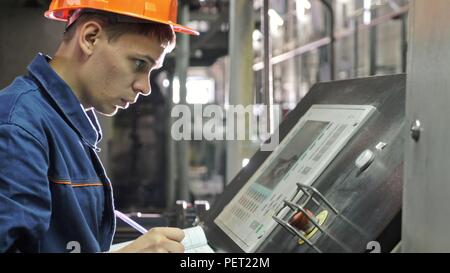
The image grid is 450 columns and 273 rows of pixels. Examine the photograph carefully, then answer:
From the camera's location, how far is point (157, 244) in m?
1.21

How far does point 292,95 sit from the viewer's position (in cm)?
1026

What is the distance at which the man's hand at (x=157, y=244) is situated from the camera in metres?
1.21

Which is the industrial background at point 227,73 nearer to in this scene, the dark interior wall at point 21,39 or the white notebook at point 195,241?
the dark interior wall at point 21,39

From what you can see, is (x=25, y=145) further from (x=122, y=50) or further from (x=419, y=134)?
(x=419, y=134)

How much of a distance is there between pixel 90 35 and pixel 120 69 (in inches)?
3.7

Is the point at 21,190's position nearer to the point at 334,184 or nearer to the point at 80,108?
A: the point at 80,108

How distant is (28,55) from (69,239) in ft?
5.07

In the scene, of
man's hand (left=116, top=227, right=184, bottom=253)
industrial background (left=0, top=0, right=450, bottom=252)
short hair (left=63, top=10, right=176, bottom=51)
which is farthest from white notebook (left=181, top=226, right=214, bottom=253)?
short hair (left=63, top=10, right=176, bottom=51)

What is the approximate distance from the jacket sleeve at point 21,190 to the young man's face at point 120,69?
26cm

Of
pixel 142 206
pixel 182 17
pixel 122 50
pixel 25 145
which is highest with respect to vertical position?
pixel 182 17

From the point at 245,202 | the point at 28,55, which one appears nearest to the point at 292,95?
the point at 28,55

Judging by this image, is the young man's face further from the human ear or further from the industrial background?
the industrial background

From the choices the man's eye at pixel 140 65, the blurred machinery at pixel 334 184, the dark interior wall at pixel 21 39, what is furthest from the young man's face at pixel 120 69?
the dark interior wall at pixel 21 39

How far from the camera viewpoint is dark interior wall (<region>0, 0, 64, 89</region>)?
268 cm
